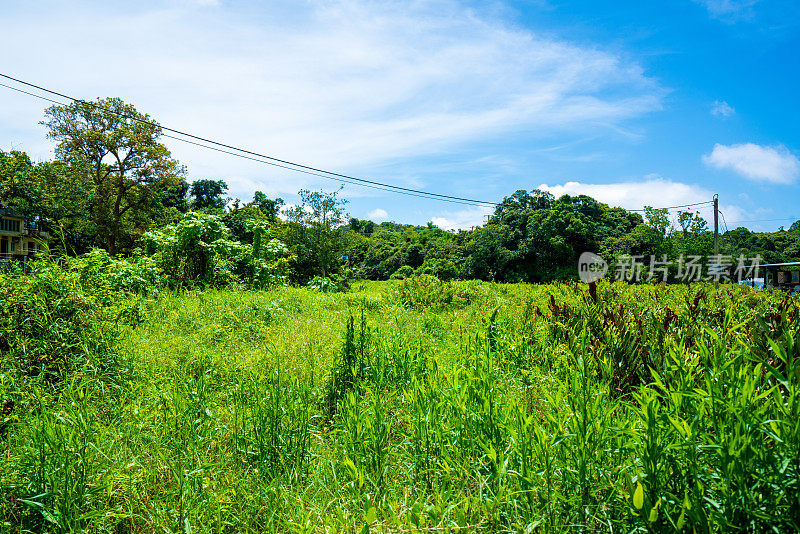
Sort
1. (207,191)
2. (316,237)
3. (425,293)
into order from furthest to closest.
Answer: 1. (207,191)
2. (316,237)
3. (425,293)

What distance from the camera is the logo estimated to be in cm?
2406

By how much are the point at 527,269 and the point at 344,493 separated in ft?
91.0

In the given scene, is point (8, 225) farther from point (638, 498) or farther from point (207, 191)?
point (638, 498)

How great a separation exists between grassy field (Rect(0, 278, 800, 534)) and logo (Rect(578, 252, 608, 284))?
20616 millimetres

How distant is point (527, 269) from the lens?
2845 cm

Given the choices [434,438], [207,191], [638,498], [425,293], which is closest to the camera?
[638,498]

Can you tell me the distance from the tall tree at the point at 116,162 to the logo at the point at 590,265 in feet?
82.9

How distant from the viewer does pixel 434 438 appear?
2.45 metres

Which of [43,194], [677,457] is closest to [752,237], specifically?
[677,457]

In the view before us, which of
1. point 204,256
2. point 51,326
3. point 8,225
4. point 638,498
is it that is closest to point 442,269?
point 204,256

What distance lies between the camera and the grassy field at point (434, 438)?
1.55 m

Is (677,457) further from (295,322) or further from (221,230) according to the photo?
(221,230)

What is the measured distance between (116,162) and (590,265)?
94.3 ft

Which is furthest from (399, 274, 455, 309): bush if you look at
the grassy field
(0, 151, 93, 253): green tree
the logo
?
(0, 151, 93, 253): green tree
